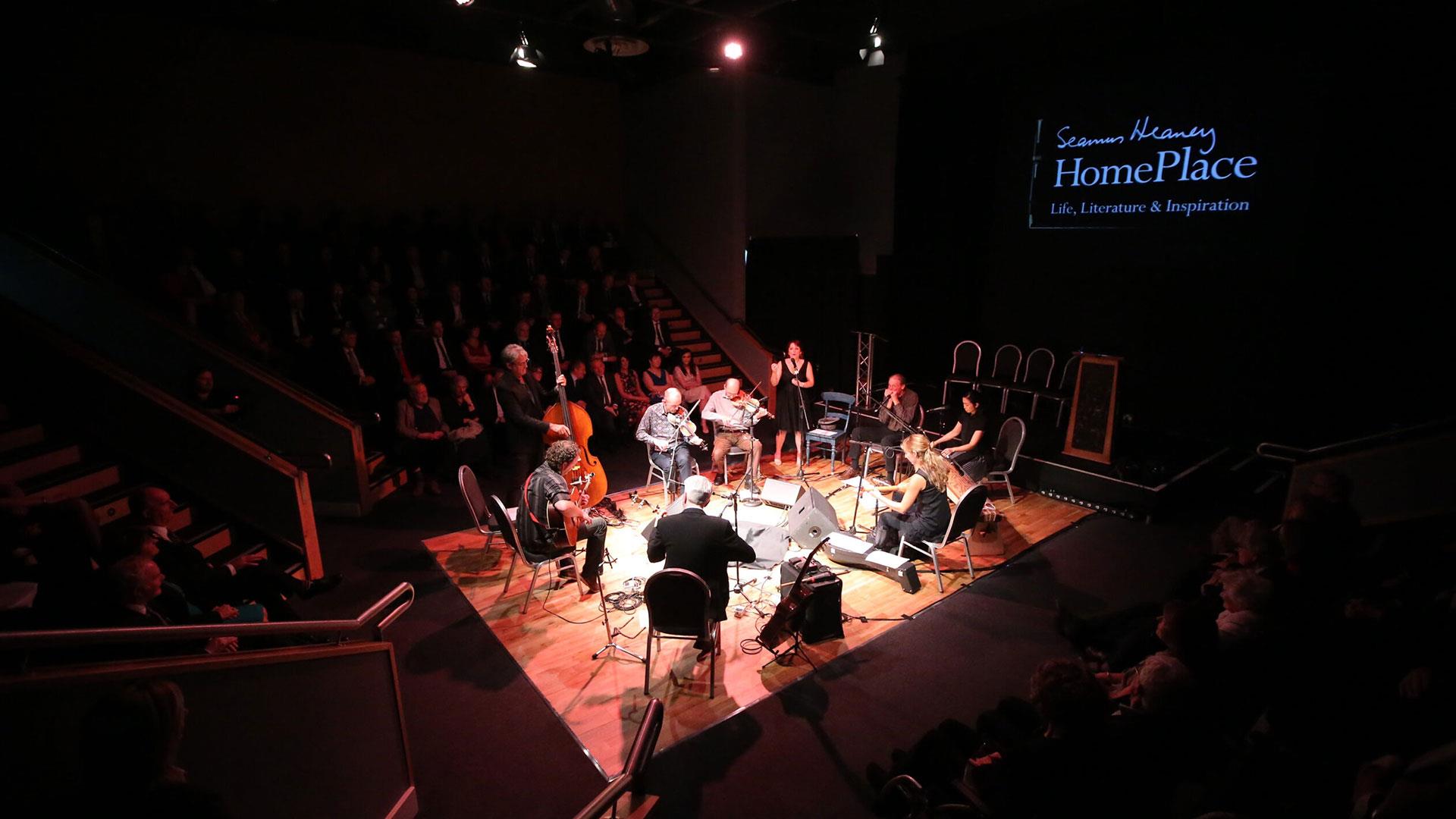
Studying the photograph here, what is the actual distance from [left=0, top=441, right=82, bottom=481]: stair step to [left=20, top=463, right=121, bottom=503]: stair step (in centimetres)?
4

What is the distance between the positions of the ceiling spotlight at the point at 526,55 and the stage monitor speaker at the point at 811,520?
489 cm

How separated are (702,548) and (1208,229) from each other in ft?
22.2

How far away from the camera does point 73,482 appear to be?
4688mm

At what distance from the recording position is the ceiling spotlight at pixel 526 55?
6977 mm

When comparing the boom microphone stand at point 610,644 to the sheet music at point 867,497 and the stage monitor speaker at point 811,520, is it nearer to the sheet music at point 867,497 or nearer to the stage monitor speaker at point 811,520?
the stage monitor speaker at point 811,520

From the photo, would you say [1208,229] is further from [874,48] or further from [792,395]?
[792,395]

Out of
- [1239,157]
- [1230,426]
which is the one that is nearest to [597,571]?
[1230,426]

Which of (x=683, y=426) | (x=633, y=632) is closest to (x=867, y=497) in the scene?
(x=683, y=426)

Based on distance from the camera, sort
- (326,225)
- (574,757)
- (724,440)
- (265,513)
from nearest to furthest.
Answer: (574,757), (265,513), (724,440), (326,225)

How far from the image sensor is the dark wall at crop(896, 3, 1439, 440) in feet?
21.4

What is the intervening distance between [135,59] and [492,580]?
25.0 ft

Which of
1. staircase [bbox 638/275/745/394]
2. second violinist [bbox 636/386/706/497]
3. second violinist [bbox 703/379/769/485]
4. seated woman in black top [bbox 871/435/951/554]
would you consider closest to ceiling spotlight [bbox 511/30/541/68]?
second violinist [bbox 636/386/706/497]

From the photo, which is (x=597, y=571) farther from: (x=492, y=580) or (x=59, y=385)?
→ (x=59, y=385)

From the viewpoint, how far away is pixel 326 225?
9.19 m
